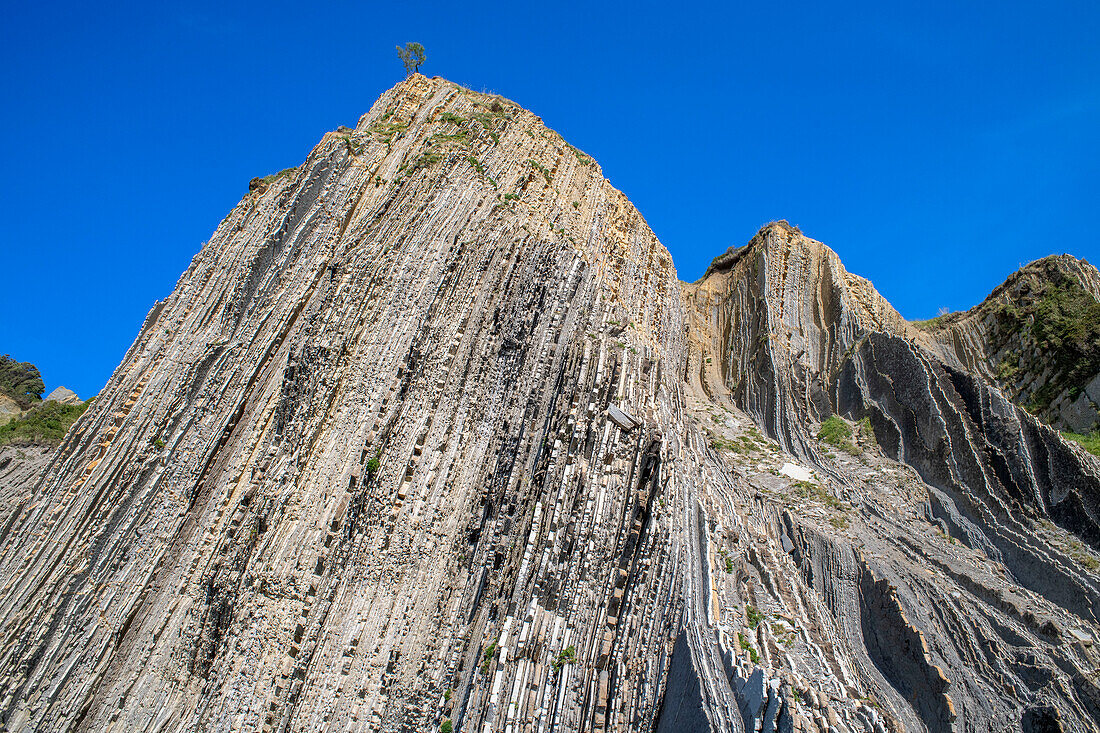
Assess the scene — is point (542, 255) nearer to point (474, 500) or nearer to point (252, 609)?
point (474, 500)

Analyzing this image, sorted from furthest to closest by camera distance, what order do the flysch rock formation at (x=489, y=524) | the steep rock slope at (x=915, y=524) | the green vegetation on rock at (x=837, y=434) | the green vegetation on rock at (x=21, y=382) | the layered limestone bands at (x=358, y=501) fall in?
the green vegetation on rock at (x=21, y=382) → the green vegetation on rock at (x=837, y=434) → the layered limestone bands at (x=358, y=501) → the flysch rock formation at (x=489, y=524) → the steep rock slope at (x=915, y=524)

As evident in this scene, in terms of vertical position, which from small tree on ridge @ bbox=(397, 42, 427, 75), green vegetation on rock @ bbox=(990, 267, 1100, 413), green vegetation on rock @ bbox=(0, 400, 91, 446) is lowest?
green vegetation on rock @ bbox=(0, 400, 91, 446)

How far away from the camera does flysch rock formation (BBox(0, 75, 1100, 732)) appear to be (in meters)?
12.4

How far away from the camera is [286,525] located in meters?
→ 15.8

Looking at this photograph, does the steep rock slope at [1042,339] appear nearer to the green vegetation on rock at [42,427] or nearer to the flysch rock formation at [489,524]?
the flysch rock formation at [489,524]

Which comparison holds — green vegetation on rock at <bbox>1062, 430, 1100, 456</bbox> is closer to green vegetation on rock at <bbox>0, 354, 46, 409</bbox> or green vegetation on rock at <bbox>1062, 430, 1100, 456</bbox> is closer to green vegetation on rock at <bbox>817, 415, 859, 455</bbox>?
green vegetation on rock at <bbox>817, 415, 859, 455</bbox>

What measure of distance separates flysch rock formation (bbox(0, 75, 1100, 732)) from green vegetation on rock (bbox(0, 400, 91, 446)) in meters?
9.79

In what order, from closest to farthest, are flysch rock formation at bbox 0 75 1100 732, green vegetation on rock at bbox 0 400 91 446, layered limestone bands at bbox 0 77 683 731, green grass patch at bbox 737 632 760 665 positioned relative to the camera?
1. green grass patch at bbox 737 632 760 665
2. flysch rock formation at bbox 0 75 1100 732
3. layered limestone bands at bbox 0 77 683 731
4. green vegetation on rock at bbox 0 400 91 446

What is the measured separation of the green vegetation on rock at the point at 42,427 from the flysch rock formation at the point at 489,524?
9.79 m

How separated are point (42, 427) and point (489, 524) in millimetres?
21528

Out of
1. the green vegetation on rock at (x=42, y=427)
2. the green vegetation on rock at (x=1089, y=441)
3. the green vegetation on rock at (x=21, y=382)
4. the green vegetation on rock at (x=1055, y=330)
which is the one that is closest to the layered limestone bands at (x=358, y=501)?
the green vegetation on rock at (x=42, y=427)

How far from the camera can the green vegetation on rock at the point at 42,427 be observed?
983 inches

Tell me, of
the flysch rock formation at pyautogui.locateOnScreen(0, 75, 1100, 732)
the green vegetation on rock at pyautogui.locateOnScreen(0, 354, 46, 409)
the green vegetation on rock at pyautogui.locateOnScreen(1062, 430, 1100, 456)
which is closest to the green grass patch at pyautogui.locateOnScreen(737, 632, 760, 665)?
the flysch rock formation at pyautogui.locateOnScreen(0, 75, 1100, 732)

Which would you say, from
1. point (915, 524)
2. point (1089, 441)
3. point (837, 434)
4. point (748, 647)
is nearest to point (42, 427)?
point (748, 647)
